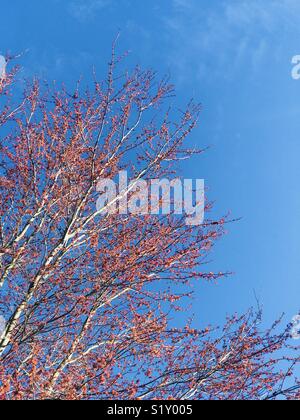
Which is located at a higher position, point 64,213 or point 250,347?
point 64,213

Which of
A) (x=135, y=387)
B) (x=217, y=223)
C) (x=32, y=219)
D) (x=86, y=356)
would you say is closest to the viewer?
(x=135, y=387)

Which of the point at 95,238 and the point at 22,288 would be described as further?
the point at 95,238

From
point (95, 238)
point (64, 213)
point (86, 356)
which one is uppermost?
point (64, 213)

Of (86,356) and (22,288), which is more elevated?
(22,288)
